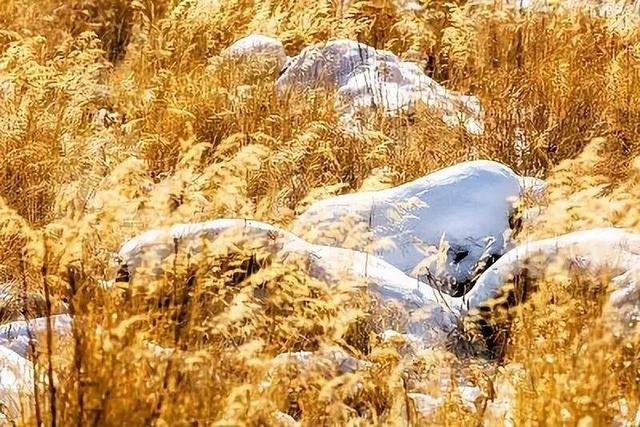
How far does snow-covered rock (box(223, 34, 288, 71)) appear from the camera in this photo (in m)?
6.43

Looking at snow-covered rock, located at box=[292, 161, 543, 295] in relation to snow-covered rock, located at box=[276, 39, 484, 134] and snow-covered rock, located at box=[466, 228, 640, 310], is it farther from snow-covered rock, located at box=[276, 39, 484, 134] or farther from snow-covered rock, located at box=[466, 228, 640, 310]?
snow-covered rock, located at box=[276, 39, 484, 134]

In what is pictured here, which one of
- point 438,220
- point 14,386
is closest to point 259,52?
point 438,220

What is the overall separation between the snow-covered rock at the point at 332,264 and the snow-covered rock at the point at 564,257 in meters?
0.15

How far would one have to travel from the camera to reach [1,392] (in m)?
3.04

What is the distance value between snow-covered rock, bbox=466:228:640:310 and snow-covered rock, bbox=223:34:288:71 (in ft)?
8.96

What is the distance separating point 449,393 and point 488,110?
293cm

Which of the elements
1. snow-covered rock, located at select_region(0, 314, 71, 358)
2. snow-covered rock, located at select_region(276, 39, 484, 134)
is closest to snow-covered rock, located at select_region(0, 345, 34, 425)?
snow-covered rock, located at select_region(0, 314, 71, 358)

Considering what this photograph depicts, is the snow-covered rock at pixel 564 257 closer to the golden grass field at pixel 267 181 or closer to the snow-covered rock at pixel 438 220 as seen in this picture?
the golden grass field at pixel 267 181

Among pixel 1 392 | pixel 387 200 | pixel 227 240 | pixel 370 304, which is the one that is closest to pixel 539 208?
pixel 387 200

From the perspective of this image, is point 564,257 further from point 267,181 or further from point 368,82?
point 368,82

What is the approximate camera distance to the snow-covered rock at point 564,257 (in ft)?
12.6

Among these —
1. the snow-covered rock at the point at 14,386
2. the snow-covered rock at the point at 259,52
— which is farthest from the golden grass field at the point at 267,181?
the snow-covered rock at the point at 259,52

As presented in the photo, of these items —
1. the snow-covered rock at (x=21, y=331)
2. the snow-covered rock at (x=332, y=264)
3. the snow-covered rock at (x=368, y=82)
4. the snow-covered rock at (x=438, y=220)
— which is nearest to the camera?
the snow-covered rock at (x=21, y=331)

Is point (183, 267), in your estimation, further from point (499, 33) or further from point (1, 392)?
point (499, 33)
